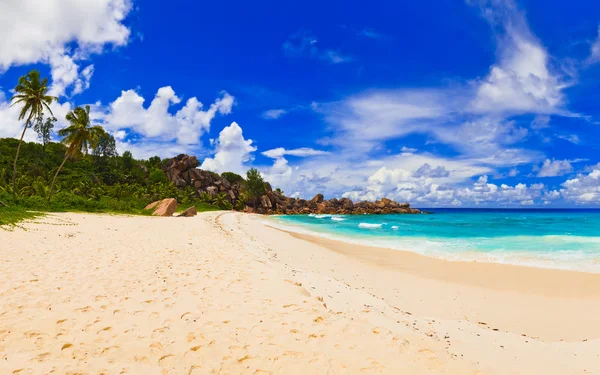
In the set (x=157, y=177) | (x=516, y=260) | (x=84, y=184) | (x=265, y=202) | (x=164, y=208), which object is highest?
(x=157, y=177)

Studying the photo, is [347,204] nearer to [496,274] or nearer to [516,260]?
[516,260]

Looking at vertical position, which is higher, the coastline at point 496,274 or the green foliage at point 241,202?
the green foliage at point 241,202

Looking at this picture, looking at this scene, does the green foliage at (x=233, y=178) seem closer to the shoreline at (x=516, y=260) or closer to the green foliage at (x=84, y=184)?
the green foliage at (x=84, y=184)

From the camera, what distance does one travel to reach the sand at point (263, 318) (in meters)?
4.58

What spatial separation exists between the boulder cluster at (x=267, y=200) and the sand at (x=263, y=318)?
72430 mm

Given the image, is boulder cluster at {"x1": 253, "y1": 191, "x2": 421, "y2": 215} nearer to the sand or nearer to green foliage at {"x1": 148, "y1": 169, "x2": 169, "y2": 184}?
green foliage at {"x1": 148, "y1": 169, "x2": 169, "y2": 184}

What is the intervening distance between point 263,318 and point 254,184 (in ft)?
276

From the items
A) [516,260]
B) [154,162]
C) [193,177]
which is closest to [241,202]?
[193,177]

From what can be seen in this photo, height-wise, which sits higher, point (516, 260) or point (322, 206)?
point (322, 206)

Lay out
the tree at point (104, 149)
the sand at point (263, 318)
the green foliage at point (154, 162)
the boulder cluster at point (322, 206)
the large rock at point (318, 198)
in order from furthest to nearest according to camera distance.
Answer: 1. the large rock at point (318, 198)
2. the boulder cluster at point (322, 206)
3. the green foliage at point (154, 162)
4. the tree at point (104, 149)
5. the sand at point (263, 318)

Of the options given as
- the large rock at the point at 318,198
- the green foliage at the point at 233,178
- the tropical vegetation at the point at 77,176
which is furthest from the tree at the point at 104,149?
the large rock at the point at 318,198

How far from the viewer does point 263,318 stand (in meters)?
6.02

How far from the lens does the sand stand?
458 cm

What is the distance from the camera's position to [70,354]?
4.59 metres
